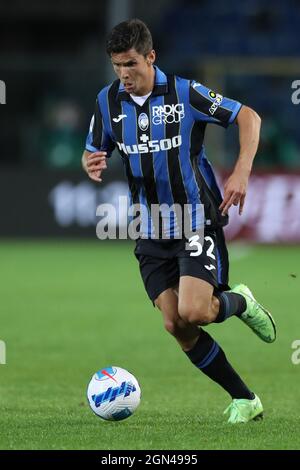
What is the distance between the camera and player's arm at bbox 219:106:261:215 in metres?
5.92

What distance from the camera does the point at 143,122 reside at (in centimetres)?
631

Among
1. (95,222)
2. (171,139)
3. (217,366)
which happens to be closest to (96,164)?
(171,139)

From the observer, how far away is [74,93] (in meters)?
19.0

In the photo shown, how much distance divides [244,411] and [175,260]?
3.02 feet

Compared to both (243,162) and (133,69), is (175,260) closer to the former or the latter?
(243,162)

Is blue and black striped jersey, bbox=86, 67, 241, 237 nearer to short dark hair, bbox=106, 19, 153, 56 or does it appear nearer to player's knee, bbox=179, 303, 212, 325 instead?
short dark hair, bbox=106, 19, 153, 56

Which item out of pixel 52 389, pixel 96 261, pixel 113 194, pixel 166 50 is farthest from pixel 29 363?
pixel 166 50

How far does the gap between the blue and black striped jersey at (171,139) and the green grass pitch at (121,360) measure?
93cm

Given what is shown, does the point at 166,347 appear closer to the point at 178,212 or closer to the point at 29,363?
the point at 29,363

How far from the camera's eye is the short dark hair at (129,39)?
601cm

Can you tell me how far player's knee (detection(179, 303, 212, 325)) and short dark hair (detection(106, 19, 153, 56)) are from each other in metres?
1.37

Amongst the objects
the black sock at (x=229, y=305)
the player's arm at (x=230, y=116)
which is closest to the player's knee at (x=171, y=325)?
the black sock at (x=229, y=305)

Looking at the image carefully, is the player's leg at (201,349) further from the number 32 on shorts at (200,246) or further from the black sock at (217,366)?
the number 32 on shorts at (200,246)
